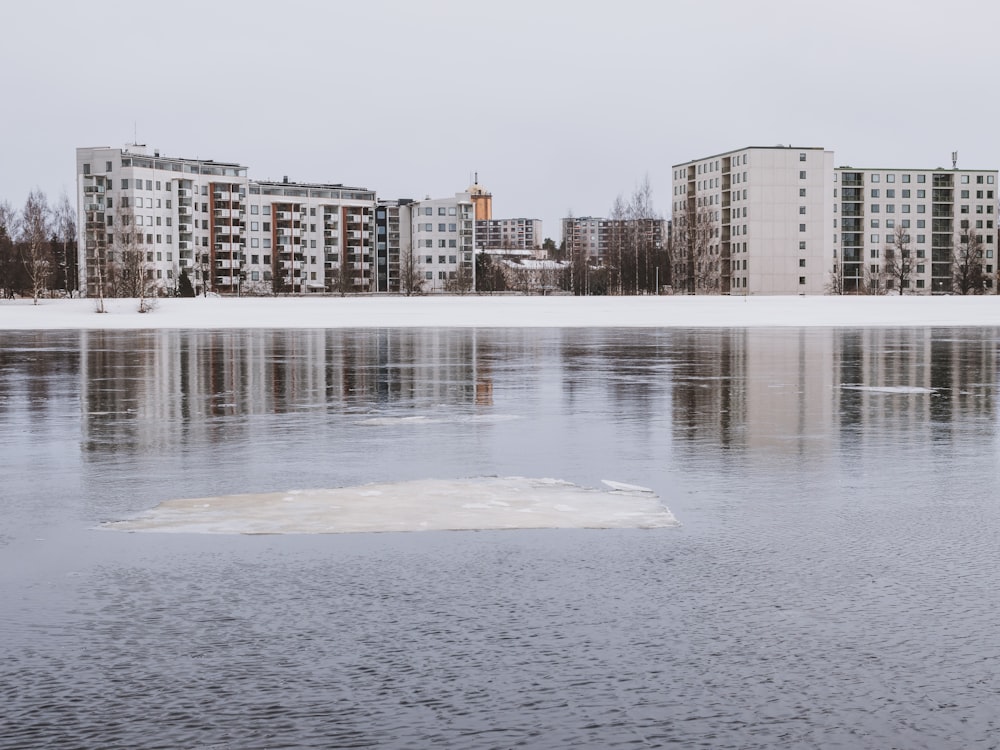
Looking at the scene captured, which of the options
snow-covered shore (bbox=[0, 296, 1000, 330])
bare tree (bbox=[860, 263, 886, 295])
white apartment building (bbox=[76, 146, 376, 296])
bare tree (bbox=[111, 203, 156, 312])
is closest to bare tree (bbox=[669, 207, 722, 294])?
bare tree (bbox=[860, 263, 886, 295])

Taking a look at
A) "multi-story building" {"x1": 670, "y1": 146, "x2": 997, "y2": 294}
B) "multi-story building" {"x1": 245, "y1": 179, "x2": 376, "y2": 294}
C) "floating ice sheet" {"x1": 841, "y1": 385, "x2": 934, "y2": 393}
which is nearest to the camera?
"floating ice sheet" {"x1": 841, "y1": 385, "x2": 934, "y2": 393}

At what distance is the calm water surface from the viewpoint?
4613 millimetres

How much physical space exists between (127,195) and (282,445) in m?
153

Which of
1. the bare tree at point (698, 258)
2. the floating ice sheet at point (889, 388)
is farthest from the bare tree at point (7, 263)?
the floating ice sheet at point (889, 388)

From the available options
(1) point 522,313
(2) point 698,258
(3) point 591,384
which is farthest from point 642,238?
(3) point 591,384

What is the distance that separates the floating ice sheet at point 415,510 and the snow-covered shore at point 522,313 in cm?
4779

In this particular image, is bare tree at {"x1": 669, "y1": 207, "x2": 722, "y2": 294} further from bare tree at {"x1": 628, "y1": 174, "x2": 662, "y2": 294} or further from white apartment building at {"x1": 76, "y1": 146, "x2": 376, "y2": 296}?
white apartment building at {"x1": 76, "y1": 146, "x2": 376, "y2": 296}

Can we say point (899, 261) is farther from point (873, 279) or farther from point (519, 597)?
point (519, 597)

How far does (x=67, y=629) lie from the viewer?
5.79 m

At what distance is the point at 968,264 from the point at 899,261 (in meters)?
11.8

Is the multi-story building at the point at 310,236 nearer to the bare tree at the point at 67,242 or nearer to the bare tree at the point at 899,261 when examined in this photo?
the bare tree at the point at 67,242

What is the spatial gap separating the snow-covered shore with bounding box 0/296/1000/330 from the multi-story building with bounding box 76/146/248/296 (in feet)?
227

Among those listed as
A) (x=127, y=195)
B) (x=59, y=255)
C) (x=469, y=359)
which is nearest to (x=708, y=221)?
(x=127, y=195)

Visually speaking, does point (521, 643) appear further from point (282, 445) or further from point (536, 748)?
point (282, 445)
